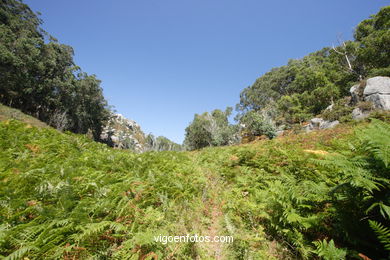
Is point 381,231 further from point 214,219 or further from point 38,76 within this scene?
point 38,76

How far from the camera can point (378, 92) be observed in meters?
18.3

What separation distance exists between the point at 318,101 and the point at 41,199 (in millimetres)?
39038

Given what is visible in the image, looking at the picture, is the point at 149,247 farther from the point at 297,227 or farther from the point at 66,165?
the point at 66,165

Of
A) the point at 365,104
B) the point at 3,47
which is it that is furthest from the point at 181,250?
the point at 3,47

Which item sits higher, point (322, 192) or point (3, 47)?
point (3, 47)

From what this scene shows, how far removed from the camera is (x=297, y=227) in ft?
8.12

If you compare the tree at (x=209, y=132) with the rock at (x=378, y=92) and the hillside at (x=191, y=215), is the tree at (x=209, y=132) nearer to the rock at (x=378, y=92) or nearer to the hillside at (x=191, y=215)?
the rock at (x=378, y=92)

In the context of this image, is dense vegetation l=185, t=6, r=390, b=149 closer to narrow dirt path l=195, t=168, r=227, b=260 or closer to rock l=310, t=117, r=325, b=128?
rock l=310, t=117, r=325, b=128

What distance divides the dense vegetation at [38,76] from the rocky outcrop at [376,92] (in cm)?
4726

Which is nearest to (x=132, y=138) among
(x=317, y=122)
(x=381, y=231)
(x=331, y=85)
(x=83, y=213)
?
(x=317, y=122)

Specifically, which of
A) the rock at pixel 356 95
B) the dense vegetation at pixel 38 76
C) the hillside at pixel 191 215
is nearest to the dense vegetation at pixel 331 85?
the rock at pixel 356 95

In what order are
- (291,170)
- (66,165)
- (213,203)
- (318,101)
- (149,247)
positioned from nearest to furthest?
(149,247), (213,203), (66,165), (291,170), (318,101)

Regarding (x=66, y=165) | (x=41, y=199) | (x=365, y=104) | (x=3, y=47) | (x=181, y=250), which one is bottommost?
(x=181, y=250)

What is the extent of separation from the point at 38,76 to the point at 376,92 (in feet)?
171
